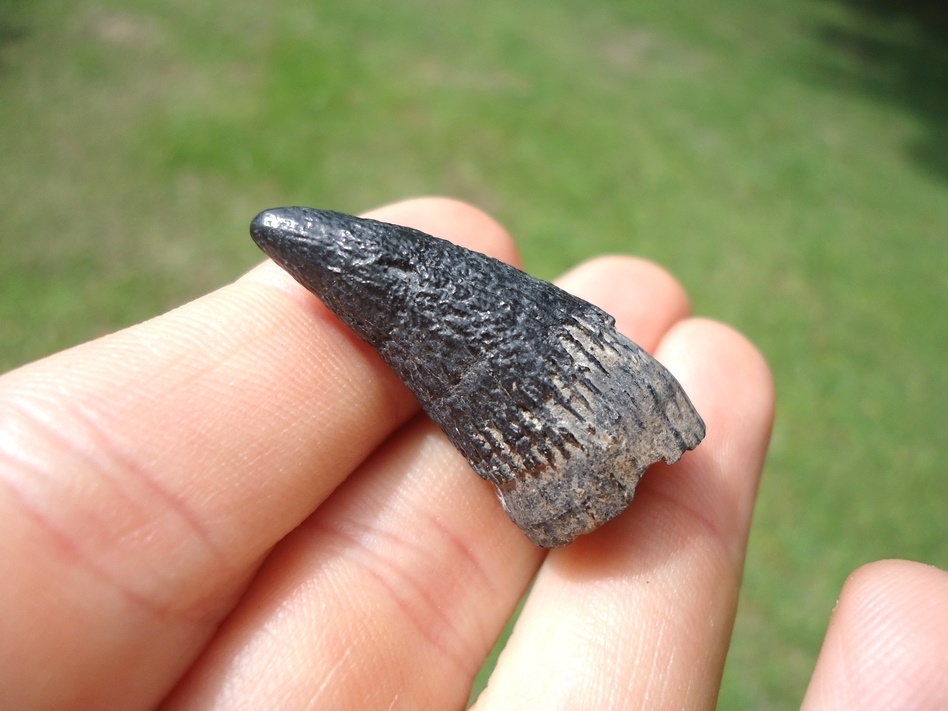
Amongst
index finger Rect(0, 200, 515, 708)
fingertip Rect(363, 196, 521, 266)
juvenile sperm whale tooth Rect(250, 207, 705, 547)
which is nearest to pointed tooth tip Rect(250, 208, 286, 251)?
juvenile sperm whale tooth Rect(250, 207, 705, 547)

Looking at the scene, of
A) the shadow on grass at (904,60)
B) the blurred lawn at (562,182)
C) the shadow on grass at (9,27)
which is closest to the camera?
the blurred lawn at (562,182)

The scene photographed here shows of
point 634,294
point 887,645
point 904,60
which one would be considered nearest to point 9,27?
point 634,294

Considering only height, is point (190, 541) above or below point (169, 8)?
below

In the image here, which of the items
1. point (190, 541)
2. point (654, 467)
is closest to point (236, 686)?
point (190, 541)

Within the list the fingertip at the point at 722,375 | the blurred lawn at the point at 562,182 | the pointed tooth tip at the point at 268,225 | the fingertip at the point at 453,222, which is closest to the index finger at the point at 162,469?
the pointed tooth tip at the point at 268,225

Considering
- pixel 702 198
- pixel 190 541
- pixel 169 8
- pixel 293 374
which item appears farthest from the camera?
pixel 169 8

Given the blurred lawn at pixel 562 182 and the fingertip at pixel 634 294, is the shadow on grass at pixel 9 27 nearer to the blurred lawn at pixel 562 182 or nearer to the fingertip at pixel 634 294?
the blurred lawn at pixel 562 182

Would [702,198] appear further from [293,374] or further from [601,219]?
[293,374]
